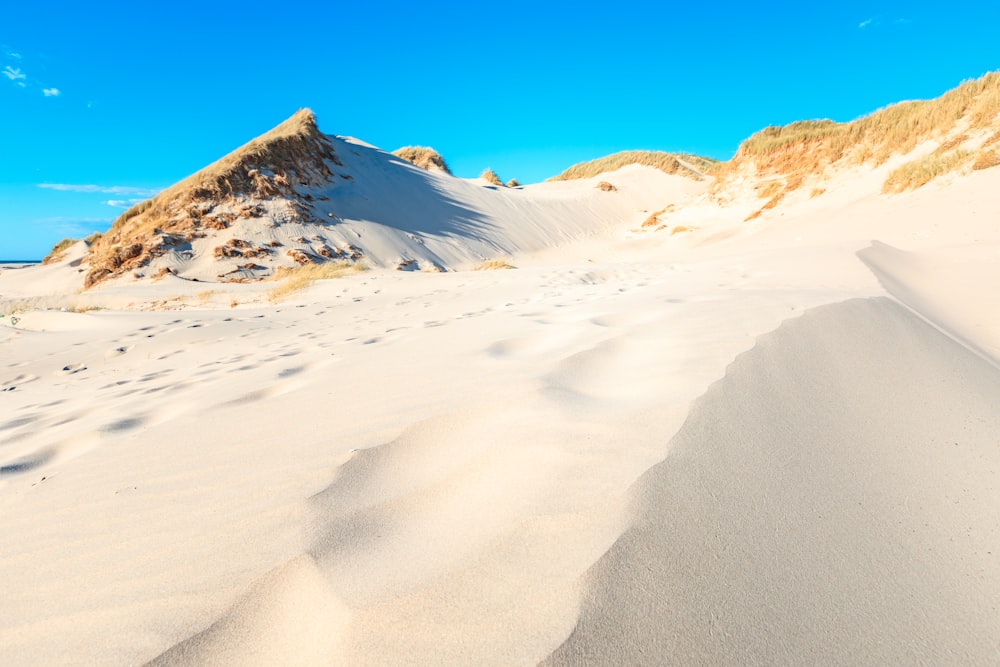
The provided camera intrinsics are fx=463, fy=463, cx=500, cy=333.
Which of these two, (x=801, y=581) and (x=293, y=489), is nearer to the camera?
(x=801, y=581)

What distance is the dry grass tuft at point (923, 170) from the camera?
9156mm

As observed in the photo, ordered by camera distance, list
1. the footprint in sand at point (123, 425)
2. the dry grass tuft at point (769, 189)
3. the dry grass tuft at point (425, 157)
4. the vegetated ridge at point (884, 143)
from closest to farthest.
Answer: the footprint in sand at point (123, 425), the vegetated ridge at point (884, 143), the dry grass tuft at point (769, 189), the dry grass tuft at point (425, 157)

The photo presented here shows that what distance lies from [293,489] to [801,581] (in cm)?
116

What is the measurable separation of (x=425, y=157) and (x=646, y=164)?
13.3 meters

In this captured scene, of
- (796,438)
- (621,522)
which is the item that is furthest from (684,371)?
(621,522)

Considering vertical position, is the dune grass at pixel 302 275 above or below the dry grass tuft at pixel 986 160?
below

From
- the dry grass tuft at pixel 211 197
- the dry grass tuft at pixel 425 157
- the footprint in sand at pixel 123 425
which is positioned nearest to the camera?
the footprint in sand at pixel 123 425

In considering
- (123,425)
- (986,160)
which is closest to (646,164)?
(986,160)

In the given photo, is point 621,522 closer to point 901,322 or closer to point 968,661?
point 968,661

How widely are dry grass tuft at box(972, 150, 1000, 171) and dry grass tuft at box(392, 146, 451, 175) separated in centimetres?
2210

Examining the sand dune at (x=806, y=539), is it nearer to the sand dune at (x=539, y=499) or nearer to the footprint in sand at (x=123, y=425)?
the sand dune at (x=539, y=499)

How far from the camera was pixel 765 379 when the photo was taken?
1635 millimetres

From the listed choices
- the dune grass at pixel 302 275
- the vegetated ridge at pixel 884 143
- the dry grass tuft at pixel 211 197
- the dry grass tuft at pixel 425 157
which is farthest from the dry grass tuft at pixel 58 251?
the vegetated ridge at pixel 884 143

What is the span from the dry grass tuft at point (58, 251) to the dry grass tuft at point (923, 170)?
2237cm
